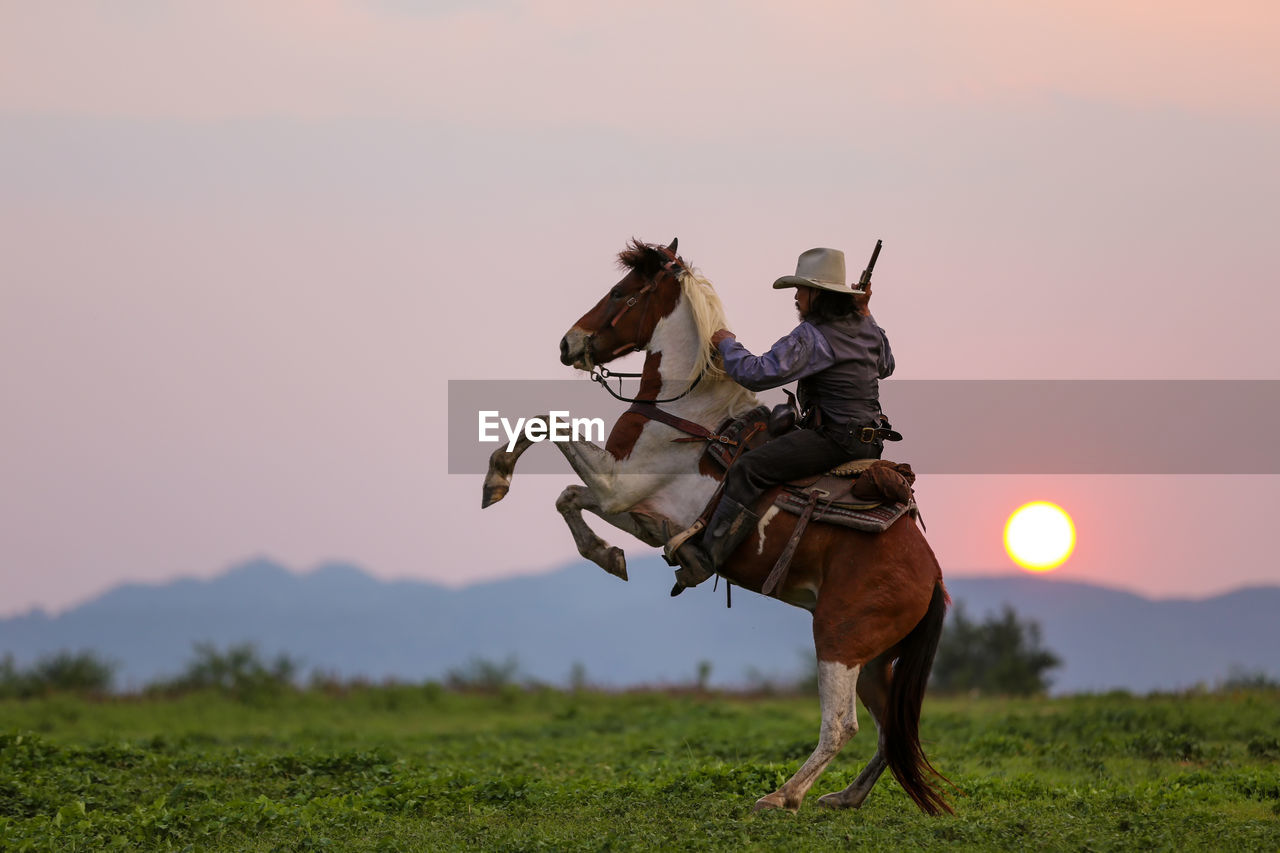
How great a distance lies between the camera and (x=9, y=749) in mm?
11711

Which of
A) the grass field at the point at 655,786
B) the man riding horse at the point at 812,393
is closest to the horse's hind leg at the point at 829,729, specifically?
the grass field at the point at 655,786

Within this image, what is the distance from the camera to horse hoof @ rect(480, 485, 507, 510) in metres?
9.38

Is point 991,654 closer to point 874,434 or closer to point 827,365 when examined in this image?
point 874,434

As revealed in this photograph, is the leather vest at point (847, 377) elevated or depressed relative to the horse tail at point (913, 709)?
elevated

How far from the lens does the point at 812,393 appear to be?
9078 mm

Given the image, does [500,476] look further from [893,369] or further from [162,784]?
[162,784]

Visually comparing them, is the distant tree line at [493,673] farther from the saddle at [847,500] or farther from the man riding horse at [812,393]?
the man riding horse at [812,393]

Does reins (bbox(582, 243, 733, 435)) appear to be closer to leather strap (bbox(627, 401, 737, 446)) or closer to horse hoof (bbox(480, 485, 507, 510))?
leather strap (bbox(627, 401, 737, 446))

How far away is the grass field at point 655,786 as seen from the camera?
26.8 ft

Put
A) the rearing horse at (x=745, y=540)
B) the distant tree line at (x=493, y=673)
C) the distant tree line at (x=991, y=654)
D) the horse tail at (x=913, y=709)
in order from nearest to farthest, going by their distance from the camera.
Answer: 1. the rearing horse at (x=745, y=540)
2. the horse tail at (x=913, y=709)
3. the distant tree line at (x=493, y=673)
4. the distant tree line at (x=991, y=654)

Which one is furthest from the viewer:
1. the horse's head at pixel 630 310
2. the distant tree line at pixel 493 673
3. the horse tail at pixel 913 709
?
the distant tree line at pixel 493 673

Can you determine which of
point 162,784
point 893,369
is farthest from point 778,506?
point 162,784

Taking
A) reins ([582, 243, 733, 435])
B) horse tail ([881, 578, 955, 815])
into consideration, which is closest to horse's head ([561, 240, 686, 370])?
reins ([582, 243, 733, 435])

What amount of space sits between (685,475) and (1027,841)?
10.2 feet
